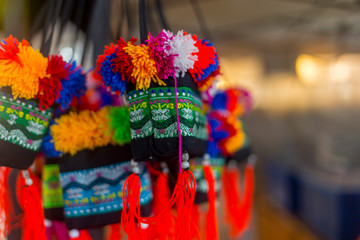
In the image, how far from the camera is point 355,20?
2.15m

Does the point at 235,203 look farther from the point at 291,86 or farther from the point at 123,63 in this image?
the point at 291,86

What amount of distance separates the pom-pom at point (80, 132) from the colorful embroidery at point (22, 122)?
0.03 m

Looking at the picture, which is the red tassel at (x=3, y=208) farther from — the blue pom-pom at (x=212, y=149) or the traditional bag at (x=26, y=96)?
the blue pom-pom at (x=212, y=149)

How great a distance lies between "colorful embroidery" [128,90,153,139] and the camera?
0.43 meters

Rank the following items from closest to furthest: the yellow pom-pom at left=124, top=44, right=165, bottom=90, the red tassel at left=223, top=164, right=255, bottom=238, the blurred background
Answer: the yellow pom-pom at left=124, top=44, right=165, bottom=90 → the red tassel at left=223, top=164, right=255, bottom=238 → the blurred background

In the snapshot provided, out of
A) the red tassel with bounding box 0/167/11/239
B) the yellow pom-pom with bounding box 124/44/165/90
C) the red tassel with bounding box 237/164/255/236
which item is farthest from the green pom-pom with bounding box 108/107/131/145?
the red tassel with bounding box 237/164/255/236

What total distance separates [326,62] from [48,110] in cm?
219

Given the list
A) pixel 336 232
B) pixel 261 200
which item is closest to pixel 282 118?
pixel 261 200

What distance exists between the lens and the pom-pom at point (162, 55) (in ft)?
1.35

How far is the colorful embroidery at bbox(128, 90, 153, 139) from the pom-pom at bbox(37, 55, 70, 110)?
5.2 inches

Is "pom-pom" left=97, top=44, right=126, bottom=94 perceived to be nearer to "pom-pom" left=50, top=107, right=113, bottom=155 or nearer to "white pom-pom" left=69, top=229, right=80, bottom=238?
"pom-pom" left=50, top=107, right=113, bottom=155

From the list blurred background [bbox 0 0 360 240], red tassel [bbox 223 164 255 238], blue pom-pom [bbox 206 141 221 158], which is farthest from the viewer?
blurred background [bbox 0 0 360 240]

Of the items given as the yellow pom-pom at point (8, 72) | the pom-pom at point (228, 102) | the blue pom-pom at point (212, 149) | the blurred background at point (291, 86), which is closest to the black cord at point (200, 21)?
the blurred background at point (291, 86)

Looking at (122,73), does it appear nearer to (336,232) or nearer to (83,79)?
(83,79)
